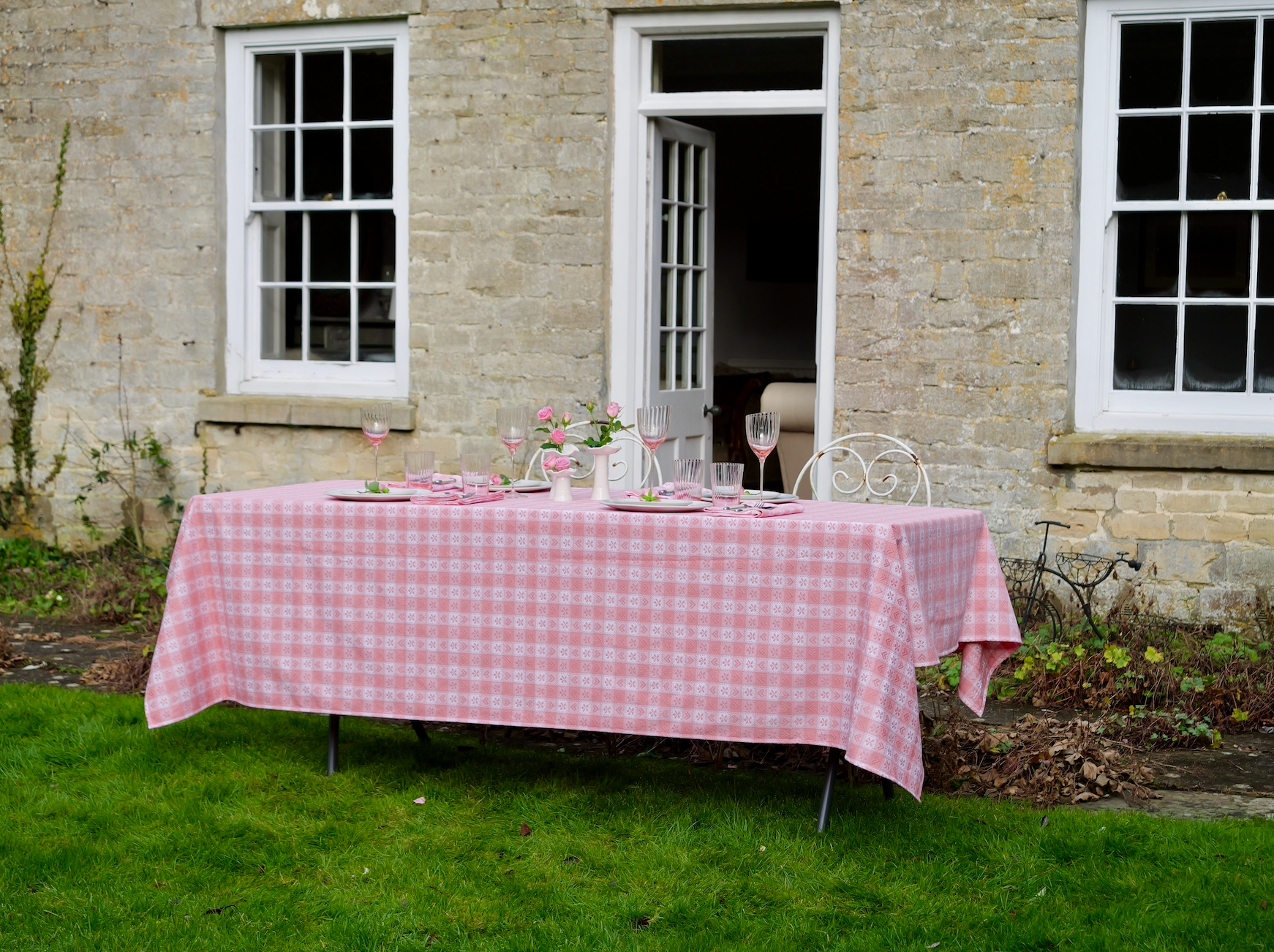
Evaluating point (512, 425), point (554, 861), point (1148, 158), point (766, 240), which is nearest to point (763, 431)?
point (512, 425)

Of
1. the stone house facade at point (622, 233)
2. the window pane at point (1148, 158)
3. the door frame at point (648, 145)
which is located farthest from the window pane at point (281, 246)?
the window pane at point (1148, 158)

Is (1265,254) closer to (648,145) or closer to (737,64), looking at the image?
(648,145)

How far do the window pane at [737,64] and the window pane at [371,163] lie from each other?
146cm

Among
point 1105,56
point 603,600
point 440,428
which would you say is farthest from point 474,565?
point 1105,56

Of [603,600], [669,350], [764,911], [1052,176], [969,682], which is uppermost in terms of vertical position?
[1052,176]

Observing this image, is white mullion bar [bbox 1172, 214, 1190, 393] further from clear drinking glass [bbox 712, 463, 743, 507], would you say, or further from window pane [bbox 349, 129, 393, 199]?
window pane [bbox 349, 129, 393, 199]

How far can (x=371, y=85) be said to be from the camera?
790cm

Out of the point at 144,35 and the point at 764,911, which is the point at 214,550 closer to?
the point at 764,911

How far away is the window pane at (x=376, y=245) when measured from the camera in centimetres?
793

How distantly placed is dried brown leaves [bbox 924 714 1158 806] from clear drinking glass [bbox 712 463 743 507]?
1.16 m

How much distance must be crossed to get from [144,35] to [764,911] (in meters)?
6.31

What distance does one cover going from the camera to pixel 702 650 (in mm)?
4117

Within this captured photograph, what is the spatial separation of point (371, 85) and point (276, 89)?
626mm

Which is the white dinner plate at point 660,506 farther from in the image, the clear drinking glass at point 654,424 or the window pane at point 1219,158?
the window pane at point 1219,158
